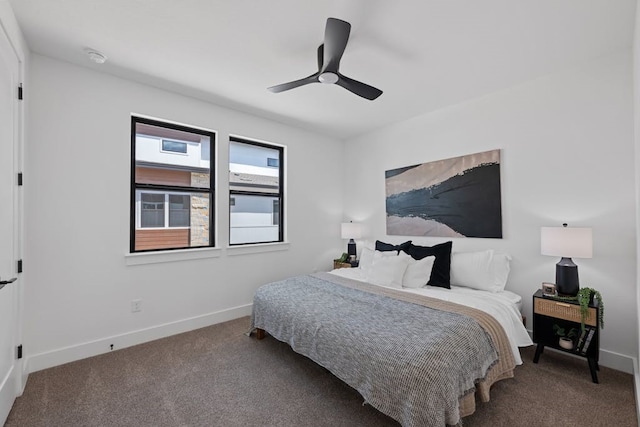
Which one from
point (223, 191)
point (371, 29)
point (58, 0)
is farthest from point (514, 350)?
point (58, 0)

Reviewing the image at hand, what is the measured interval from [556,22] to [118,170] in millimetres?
3825

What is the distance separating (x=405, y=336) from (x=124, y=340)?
2.68 metres

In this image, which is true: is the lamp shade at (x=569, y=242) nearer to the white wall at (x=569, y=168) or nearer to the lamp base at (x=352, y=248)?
the white wall at (x=569, y=168)

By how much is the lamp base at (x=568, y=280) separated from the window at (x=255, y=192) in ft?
10.3

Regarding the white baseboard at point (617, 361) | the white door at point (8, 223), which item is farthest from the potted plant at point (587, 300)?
the white door at point (8, 223)

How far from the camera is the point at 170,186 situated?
3.22 m

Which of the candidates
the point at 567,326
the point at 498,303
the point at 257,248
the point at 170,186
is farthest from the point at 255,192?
the point at 567,326

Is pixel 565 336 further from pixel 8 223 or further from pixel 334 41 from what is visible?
pixel 8 223

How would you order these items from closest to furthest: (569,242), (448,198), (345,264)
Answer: (569,242) → (448,198) → (345,264)

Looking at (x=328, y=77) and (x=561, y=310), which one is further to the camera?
(x=561, y=310)

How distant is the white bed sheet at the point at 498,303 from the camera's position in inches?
86.7

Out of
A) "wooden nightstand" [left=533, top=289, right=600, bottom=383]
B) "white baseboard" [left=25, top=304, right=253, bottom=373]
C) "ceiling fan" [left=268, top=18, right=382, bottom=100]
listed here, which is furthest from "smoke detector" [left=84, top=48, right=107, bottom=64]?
"wooden nightstand" [left=533, top=289, right=600, bottom=383]

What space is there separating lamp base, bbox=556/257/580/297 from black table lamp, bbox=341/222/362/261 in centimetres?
242

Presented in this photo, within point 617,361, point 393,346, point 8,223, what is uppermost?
point 8,223
